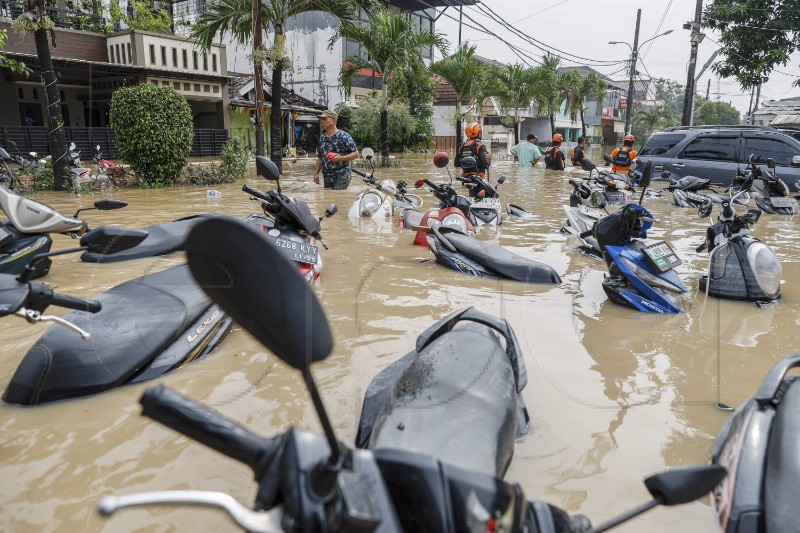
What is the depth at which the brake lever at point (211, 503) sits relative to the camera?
88 cm

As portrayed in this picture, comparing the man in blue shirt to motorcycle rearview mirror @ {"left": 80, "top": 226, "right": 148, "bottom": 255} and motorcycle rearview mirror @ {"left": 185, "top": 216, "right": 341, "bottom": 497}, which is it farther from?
motorcycle rearview mirror @ {"left": 185, "top": 216, "right": 341, "bottom": 497}

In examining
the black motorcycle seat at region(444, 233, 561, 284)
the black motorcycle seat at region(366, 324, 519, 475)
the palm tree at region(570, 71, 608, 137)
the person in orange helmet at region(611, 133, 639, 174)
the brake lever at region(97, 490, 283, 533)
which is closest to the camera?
the brake lever at region(97, 490, 283, 533)

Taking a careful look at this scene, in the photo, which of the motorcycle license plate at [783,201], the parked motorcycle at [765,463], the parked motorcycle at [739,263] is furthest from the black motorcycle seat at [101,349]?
the motorcycle license plate at [783,201]

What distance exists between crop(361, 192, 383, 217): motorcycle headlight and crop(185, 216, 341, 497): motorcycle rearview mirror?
804 centimetres

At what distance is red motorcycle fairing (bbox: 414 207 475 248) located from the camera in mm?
6918

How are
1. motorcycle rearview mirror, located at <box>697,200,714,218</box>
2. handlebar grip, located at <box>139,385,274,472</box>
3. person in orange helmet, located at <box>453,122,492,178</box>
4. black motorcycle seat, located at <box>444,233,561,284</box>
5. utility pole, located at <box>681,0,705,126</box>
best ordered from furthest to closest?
1. utility pole, located at <box>681,0,705,126</box>
2. person in orange helmet, located at <box>453,122,492,178</box>
3. black motorcycle seat, located at <box>444,233,561,284</box>
4. motorcycle rearview mirror, located at <box>697,200,714,218</box>
5. handlebar grip, located at <box>139,385,274,472</box>

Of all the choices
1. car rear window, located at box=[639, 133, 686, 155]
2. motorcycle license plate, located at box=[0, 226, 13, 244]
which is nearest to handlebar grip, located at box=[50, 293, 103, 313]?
motorcycle license plate, located at box=[0, 226, 13, 244]

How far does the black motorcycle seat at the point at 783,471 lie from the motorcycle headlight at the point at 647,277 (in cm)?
279

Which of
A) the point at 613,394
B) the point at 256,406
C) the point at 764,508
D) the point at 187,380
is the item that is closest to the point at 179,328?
the point at 187,380

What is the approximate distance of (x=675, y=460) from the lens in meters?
2.67

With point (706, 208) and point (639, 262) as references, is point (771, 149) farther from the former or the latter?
point (639, 262)

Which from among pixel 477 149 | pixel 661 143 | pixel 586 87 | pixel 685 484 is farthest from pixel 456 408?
pixel 586 87

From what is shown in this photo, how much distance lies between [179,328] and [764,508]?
9.24ft

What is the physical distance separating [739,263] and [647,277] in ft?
3.73
